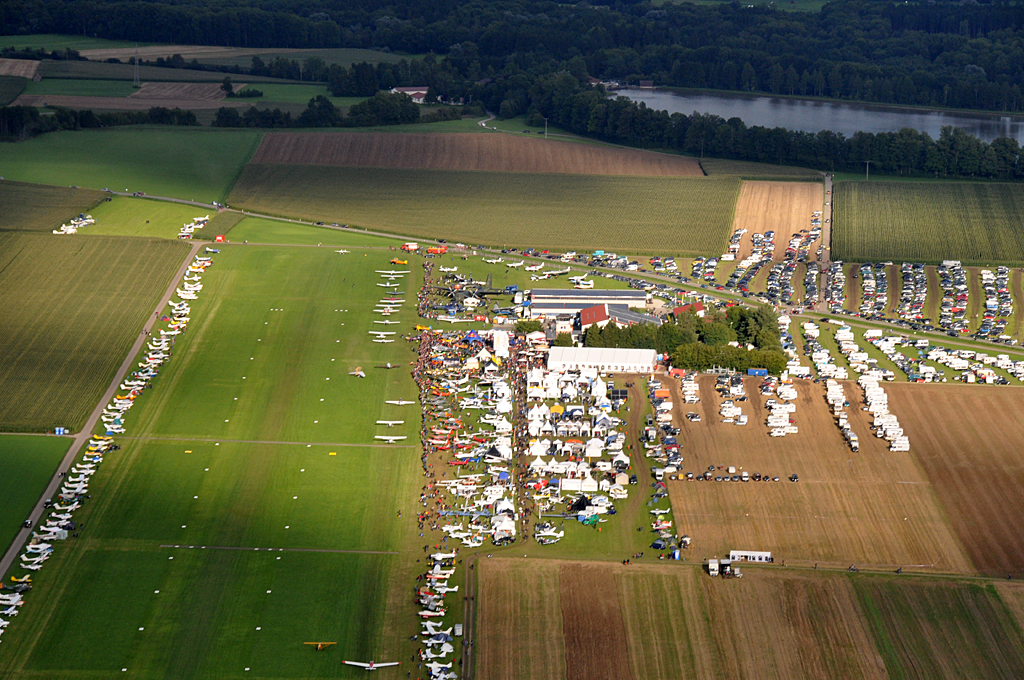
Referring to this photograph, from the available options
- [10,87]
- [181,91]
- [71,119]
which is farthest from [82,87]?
[71,119]

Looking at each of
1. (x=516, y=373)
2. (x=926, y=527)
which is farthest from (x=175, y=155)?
(x=926, y=527)

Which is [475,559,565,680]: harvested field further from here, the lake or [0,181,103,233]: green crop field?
the lake

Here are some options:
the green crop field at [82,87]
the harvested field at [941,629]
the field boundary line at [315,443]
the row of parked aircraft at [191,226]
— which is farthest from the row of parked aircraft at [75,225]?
the harvested field at [941,629]

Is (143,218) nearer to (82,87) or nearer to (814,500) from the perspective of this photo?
(82,87)

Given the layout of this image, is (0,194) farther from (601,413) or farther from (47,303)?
(601,413)

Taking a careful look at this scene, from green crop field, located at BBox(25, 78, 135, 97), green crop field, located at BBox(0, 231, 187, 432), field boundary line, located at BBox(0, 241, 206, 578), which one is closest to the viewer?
field boundary line, located at BBox(0, 241, 206, 578)

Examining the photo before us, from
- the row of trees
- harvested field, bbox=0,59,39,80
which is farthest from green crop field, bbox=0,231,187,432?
harvested field, bbox=0,59,39,80
